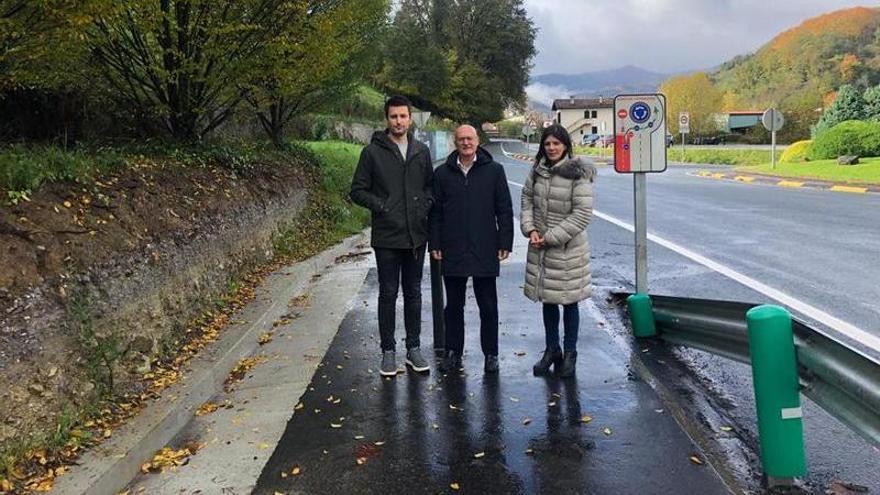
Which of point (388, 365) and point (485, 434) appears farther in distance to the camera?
point (388, 365)

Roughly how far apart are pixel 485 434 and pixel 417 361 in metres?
1.24

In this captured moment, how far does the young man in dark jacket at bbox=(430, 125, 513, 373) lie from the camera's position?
503cm

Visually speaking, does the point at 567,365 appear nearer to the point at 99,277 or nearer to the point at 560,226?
the point at 560,226

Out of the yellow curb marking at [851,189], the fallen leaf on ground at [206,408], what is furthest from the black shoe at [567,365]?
the yellow curb marking at [851,189]

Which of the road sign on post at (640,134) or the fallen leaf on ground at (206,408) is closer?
the fallen leaf on ground at (206,408)

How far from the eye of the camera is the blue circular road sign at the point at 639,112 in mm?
5824

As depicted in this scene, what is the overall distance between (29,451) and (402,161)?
285cm

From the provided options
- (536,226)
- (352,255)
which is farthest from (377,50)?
(536,226)

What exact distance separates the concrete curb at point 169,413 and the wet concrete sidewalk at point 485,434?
2.27 ft

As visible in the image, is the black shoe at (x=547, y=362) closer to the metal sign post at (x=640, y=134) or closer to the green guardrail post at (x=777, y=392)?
the metal sign post at (x=640, y=134)

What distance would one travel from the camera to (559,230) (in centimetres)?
491

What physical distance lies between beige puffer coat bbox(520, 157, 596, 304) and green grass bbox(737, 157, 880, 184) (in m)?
19.1

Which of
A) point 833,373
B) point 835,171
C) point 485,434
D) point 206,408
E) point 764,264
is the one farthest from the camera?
point 835,171

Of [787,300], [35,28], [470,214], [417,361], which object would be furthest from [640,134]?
[35,28]
